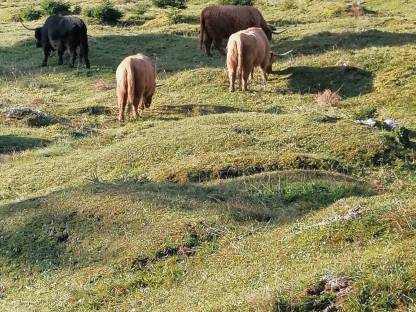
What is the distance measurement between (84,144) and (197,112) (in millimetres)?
3551

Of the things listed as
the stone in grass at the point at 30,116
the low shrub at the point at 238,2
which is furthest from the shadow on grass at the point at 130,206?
the low shrub at the point at 238,2

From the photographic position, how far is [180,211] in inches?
402

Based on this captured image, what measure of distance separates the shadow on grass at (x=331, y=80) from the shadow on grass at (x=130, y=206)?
8043 mm

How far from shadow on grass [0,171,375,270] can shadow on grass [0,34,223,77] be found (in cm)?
1232

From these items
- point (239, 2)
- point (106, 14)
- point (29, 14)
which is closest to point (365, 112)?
Answer: point (239, 2)

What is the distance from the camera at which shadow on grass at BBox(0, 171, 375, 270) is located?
9.88 metres

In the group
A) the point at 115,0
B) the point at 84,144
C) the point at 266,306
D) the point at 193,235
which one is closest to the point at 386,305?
the point at 266,306

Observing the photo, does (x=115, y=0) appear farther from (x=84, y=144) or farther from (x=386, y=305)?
(x=386, y=305)

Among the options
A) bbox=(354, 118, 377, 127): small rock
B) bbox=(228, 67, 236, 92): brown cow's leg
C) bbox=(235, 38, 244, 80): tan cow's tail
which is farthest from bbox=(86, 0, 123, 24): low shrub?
bbox=(354, 118, 377, 127): small rock

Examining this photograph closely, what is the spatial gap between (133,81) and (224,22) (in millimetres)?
9488

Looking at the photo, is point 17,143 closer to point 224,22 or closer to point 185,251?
point 185,251

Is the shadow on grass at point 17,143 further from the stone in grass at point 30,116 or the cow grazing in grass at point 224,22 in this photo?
the cow grazing in grass at point 224,22

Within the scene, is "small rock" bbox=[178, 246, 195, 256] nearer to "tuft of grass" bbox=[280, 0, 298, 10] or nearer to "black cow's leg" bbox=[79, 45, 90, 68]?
"black cow's leg" bbox=[79, 45, 90, 68]

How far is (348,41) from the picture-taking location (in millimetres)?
24031
